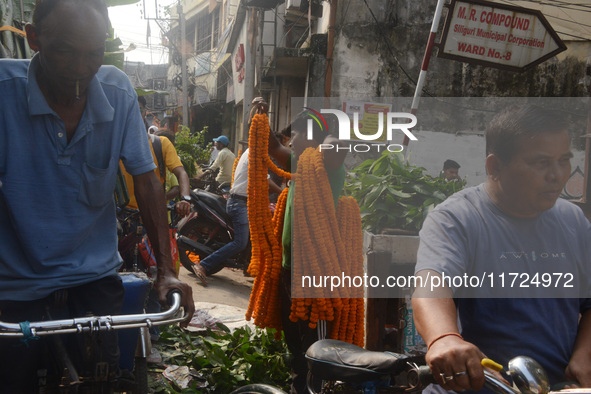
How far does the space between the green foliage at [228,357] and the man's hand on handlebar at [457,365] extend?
2341 millimetres

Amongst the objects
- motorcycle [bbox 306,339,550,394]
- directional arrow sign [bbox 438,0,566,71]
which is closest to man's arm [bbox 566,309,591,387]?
motorcycle [bbox 306,339,550,394]

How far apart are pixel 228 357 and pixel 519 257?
265 centimetres

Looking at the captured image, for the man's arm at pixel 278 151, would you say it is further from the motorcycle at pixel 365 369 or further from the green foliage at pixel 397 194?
the motorcycle at pixel 365 369

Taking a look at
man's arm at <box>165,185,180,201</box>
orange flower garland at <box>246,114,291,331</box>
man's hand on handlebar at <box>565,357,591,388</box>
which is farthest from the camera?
man's arm at <box>165,185,180,201</box>

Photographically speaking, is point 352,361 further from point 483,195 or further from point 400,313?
point 400,313

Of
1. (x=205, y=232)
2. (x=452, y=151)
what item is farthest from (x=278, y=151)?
(x=452, y=151)

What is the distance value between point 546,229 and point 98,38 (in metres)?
1.58

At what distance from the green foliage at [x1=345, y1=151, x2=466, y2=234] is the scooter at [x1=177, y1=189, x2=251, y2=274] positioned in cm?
346

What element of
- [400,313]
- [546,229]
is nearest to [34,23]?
[546,229]

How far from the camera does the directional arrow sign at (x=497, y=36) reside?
6.32 meters

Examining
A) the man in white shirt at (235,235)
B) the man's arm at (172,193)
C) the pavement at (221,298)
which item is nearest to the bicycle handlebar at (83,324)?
the pavement at (221,298)

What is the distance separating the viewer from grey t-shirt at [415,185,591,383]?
1845mm

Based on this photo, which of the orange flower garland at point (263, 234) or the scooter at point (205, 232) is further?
the scooter at point (205, 232)

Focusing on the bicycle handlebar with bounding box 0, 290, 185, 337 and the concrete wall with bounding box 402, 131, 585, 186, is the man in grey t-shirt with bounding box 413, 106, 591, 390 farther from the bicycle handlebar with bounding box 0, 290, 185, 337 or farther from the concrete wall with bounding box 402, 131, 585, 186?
the concrete wall with bounding box 402, 131, 585, 186
